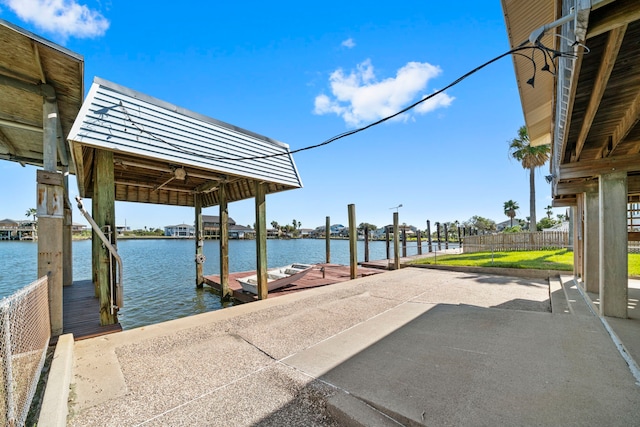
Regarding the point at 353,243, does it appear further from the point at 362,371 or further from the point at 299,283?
the point at 362,371

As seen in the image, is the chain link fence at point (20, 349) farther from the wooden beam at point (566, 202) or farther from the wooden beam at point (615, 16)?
the wooden beam at point (566, 202)

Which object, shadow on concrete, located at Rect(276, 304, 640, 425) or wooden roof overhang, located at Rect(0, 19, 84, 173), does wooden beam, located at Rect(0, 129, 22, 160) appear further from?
shadow on concrete, located at Rect(276, 304, 640, 425)

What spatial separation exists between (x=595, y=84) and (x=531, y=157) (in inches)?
969

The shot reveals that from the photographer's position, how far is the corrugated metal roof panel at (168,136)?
15.2ft

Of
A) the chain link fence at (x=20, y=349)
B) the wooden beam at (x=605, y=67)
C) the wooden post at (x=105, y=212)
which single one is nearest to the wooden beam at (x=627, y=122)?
the wooden beam at (x=605, y=67)

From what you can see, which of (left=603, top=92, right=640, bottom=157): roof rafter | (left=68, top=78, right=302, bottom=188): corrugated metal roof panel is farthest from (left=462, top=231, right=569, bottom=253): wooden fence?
(left=68, top=78, right=302, bottom=188): corrugated metal roof panel

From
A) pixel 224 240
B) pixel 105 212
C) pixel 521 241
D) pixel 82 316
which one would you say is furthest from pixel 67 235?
pixel 521 241

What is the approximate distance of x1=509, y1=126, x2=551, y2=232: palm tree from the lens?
2206cm

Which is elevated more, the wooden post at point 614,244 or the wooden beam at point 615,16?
the wooden beam at point 615,16

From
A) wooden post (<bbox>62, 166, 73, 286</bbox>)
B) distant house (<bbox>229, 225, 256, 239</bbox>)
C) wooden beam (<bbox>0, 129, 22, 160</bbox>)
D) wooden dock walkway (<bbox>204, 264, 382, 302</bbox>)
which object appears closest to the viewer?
wooden beam (<bbox>0, 129, 22, 160</bbox>)

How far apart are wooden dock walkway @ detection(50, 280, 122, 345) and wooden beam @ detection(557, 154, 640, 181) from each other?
862 centimetres

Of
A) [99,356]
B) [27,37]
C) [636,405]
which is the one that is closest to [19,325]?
[99,356]

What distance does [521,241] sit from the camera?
20625 mm

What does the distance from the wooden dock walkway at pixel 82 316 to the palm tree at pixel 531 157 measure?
2704 cm
